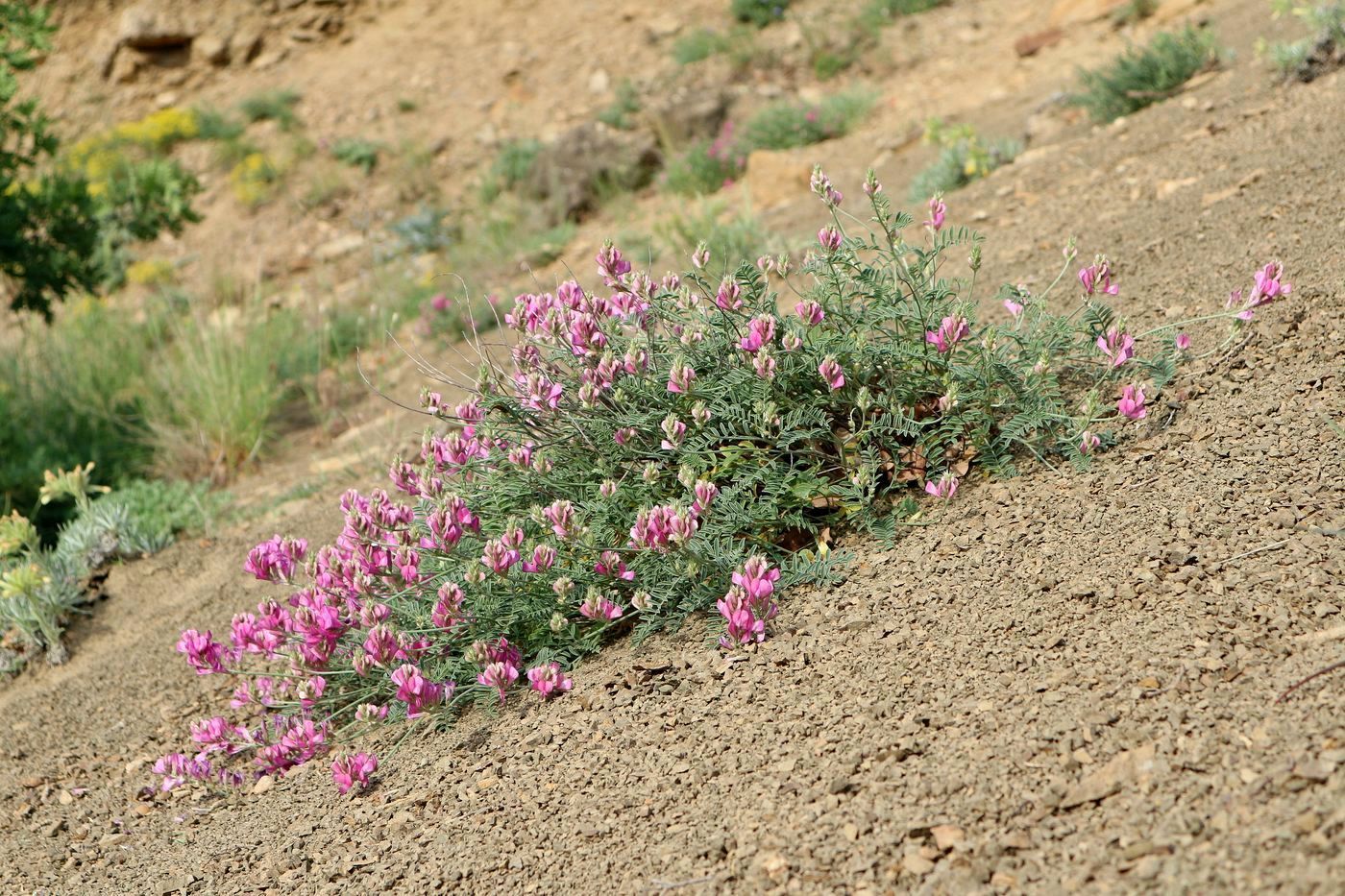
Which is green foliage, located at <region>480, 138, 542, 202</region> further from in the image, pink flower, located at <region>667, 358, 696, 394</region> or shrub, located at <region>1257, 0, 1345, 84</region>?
pink flower, located at <region>667, 358, 696, 394</region>

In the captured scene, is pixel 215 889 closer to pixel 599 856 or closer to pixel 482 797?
pixel 482 797

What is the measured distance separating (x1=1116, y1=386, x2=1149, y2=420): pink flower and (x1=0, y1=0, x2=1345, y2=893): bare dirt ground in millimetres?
111

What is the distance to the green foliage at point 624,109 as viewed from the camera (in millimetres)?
10703

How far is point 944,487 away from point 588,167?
7.02m

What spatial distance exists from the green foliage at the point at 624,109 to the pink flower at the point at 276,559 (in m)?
7.66

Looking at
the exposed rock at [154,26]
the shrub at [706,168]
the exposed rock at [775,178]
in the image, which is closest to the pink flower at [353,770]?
the exposed rock at [775,178]

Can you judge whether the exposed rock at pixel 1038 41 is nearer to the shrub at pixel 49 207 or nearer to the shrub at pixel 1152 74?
the shrub at pixel 1152 74

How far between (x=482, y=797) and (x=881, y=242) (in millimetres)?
3592

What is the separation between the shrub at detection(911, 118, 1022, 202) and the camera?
21.5ft

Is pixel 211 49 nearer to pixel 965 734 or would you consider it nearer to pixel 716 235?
pixel 716 235

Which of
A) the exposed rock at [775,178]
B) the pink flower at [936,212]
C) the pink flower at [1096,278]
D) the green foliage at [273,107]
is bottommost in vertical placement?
the exposed rock at [775,178]

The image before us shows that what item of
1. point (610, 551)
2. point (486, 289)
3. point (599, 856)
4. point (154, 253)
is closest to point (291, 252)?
point (154, 253)

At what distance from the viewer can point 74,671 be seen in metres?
A: 4.64

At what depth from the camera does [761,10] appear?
1195cm
